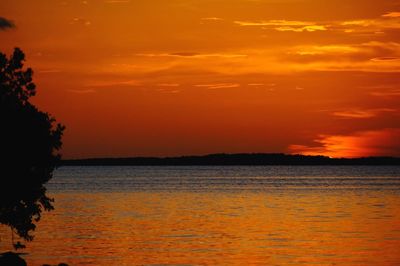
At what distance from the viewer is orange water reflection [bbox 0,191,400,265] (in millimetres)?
60062

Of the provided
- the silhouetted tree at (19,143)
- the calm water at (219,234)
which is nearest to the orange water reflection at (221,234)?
the calm water at (219,234)

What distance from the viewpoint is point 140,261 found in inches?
→ 2319

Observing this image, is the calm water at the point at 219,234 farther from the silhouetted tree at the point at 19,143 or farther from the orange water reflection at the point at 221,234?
the silhouetted tree at the point at 19,143

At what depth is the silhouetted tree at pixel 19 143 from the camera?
5147 centimetres

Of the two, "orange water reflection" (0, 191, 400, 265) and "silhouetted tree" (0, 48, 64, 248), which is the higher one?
"silhouetted tree" (0, 48, 64, 248)

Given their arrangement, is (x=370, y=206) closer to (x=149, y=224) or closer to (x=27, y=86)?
(x=149, y=224)

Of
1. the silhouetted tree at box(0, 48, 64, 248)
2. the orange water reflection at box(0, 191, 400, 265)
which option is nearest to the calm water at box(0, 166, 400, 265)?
the orange water reflection at box(0, 191, 400, 265)

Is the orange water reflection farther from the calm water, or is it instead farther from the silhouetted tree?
the silhouetted tree

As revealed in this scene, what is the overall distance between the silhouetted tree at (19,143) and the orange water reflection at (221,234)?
24.6 feet

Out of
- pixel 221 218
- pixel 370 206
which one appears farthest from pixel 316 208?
pixel 221 218

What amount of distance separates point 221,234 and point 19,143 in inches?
1115

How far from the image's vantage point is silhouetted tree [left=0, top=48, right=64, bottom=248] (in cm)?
5147

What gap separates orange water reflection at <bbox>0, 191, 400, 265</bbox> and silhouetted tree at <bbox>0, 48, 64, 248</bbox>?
751 cm

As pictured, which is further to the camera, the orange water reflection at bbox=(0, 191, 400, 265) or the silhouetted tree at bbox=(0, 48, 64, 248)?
the orange water reflection at bbox=(0, 191, 400, 265)
